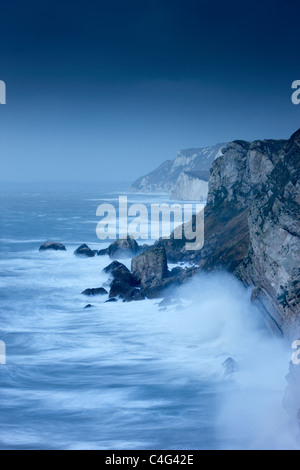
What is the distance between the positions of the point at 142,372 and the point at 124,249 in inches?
891

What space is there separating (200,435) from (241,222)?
69.0ft

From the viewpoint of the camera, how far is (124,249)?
3919 centimetres

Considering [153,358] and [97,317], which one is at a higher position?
[97,317]

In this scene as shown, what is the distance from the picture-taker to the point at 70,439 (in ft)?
40.8

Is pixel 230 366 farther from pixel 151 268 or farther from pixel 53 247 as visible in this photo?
pixel 53 247

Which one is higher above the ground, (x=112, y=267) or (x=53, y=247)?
(x=53, y=247)

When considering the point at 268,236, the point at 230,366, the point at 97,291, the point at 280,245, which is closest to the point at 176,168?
the point at 97,291

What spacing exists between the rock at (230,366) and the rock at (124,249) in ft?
74.5

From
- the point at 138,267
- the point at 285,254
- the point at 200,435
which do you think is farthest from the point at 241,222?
the point at 200,435

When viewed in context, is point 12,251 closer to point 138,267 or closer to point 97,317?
point 138,267

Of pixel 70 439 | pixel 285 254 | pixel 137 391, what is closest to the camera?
pixel 70 439

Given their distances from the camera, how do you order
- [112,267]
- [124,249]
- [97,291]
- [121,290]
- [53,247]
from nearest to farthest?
1. [121,290]
2. [97,291]
3. [112,267]
4. [124,249]
5. [53,247]

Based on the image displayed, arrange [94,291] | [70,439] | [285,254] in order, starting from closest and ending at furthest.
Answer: [70,439], [285,254], [94,291]

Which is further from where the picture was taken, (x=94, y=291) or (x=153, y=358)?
(x=94, y=291)
